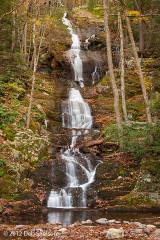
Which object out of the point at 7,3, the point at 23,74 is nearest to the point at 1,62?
the point at 23,74

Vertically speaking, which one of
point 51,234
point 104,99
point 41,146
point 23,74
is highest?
point 23,74

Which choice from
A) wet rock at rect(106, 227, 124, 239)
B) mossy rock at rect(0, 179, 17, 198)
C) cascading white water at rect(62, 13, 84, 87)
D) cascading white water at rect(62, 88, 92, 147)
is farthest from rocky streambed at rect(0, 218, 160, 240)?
cascading white water at rect(62, 13, 84, 87)

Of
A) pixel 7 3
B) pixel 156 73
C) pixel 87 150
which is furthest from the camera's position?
pixel 156 73

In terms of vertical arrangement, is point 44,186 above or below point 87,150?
below

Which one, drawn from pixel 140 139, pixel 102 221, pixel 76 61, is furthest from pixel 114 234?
pixel 76 61

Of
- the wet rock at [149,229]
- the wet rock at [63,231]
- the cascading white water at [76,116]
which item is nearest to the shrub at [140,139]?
the cascading white water at [76,116]

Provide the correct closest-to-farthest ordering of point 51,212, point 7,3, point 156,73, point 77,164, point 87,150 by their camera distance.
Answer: point 51,212
point 77,164
point 87,150
point 7,3
point 156,73

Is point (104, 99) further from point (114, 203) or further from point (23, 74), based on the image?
point (114, 203)

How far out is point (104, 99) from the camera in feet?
68.3

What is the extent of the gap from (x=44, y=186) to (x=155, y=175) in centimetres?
441

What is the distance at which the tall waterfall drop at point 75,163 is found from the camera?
11.0 m

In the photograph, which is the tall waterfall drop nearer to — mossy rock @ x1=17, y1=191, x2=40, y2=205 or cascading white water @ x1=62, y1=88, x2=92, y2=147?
cascading white water @ x1=62, y1=88, x2=92, y2=147

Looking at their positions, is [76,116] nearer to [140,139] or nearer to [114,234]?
[140,139]

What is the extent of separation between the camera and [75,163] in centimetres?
1320
